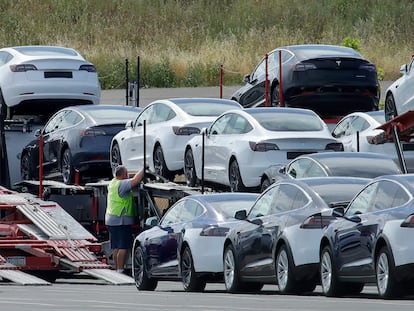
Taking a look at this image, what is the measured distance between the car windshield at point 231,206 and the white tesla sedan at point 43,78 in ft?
37.1

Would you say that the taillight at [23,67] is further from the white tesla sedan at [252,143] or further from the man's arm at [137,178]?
the white tesla sedan at [252,143]

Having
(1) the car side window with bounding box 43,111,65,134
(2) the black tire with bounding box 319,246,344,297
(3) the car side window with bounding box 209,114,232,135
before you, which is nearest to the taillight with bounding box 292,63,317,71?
(1) the car side window with bounding box 43,111,65,134

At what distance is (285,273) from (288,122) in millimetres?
7155

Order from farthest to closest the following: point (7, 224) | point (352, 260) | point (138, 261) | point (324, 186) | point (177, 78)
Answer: point (177, 78) → point (7, 224) → point (138, 261) → point (324, 186) → point (352, 260)

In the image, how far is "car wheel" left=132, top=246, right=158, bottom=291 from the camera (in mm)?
22516

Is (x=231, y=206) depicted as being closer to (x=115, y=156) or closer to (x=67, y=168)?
(x=115, y=156)

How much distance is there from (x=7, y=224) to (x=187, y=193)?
3.79m

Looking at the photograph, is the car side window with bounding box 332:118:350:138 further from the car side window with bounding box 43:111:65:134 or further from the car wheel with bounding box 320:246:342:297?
the car wheel with bounding box 320:246:342:297

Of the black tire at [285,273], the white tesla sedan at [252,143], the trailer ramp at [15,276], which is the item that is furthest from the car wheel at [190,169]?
the black tire at [285,273]

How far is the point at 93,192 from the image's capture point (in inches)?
1163

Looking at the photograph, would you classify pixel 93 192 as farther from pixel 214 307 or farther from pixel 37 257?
pixel 214 307

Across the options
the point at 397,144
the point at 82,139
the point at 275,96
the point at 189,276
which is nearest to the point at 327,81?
the point at 275,96

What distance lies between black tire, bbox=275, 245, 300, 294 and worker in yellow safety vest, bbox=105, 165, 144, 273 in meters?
8.37

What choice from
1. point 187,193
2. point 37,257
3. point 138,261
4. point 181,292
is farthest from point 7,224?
point 181,292
